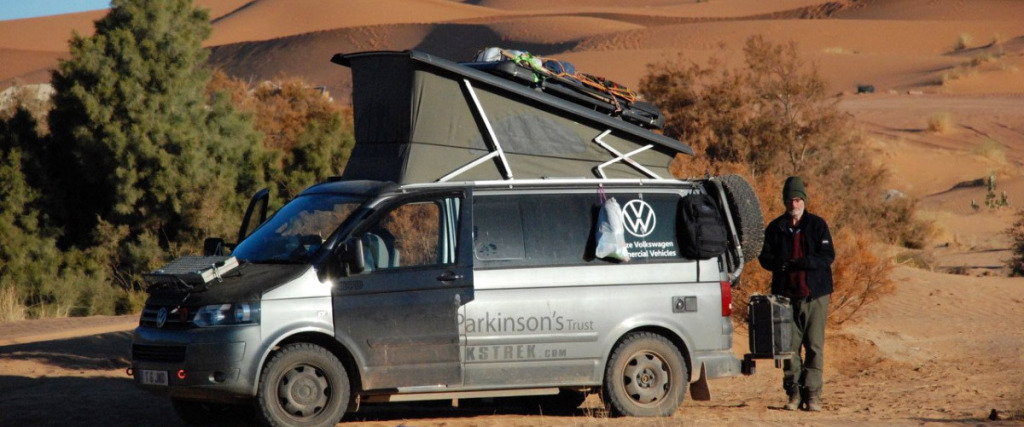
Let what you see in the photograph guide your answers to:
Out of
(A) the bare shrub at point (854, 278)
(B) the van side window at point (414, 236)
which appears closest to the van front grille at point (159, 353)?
(B) the van side window at point (414, 236)

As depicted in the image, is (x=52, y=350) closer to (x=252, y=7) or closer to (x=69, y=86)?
(x=69, y=86)

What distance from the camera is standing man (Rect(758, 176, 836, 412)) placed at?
10172 millimetres

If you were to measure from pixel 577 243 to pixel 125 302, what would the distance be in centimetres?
1442

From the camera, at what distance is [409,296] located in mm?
8703

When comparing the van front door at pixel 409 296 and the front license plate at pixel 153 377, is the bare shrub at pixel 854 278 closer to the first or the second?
the van front door at pixel 409 296

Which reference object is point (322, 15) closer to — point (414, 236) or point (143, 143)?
point (143, 143)

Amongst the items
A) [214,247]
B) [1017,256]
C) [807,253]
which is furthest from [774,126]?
[214,247]

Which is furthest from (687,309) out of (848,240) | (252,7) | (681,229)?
(252,7)

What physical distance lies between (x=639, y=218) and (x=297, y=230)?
274 cm

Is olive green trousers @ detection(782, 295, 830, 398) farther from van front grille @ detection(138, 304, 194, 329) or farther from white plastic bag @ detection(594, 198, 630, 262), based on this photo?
van front grille @ detection(138, 304, 194, 329)

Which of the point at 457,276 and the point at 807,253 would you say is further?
the point at 807,253

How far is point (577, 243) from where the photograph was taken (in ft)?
30.4

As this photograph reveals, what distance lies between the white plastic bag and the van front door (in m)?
1.08

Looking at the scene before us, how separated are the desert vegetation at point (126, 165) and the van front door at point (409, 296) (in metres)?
14.1
